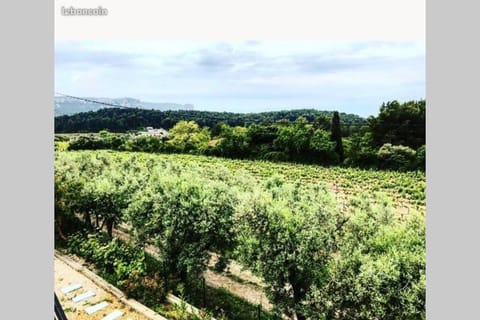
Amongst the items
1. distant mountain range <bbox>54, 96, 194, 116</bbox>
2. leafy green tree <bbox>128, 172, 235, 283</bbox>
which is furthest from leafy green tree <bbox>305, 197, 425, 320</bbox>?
distant mountain range <bbox>54, 96, 194, 116</bbox>

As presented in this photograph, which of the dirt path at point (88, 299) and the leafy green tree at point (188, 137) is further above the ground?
the leafy green tree at point (188, 137)

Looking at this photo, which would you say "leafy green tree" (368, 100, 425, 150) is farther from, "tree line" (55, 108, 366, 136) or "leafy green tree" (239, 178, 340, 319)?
"leafy green tree" (239, 178, 340, 319)

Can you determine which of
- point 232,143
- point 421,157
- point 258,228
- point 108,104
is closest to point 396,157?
point 421,157

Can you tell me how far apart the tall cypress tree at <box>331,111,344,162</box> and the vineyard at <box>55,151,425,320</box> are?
392mm

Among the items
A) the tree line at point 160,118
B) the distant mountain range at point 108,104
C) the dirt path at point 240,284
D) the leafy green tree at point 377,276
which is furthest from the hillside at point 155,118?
the dirt path at point 240,284

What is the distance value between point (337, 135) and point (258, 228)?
2.81 m

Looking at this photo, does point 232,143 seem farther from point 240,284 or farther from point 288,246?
point 240,284

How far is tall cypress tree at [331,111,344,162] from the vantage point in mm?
9039

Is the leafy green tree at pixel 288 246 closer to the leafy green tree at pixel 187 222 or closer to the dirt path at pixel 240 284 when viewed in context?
the leafy green tree at pixel 187 222

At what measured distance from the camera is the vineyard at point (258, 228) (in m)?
7.54

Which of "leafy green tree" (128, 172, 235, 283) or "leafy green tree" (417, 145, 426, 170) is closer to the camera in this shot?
"leafy green tree" (417, 145, 426, 170)

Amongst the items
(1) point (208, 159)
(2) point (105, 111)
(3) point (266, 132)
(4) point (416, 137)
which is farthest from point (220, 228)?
(4) point (416, 137)

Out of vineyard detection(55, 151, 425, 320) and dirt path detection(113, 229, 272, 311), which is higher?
vineyard detection(55, 151, 425, 320)

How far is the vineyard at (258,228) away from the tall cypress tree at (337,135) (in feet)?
1.29
